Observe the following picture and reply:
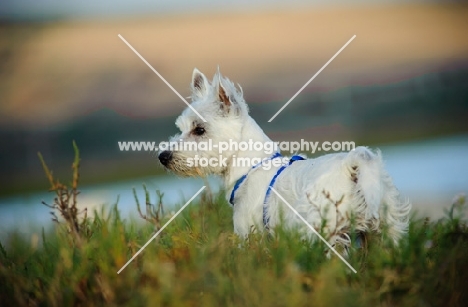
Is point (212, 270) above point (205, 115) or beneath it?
beneath

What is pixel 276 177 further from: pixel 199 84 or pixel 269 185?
pixel 199 84

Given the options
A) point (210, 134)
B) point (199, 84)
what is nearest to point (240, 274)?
point (210, 134)

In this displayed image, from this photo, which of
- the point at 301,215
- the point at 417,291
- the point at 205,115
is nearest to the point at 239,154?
the point at 205,115

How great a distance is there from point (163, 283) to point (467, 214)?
3.02 m

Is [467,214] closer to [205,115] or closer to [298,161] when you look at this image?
[298,161]

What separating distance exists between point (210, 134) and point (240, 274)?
204cm

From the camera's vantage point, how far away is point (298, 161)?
505cm

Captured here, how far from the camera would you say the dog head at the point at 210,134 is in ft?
17.5

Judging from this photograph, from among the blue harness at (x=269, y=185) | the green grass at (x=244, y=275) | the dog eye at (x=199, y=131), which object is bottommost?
the green grass at (x=244, y=275)

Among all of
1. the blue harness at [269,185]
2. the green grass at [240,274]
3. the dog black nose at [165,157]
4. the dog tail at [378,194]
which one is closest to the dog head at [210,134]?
the dog black nose at [165,157]

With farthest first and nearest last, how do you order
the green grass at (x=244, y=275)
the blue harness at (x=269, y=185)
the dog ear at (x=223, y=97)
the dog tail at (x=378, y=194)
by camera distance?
the dog ear at (x=223, y=97), the blue harness at (x=269, y=185), the dog tail at (x=378, y=194), the green grass at (x=244, y=275)

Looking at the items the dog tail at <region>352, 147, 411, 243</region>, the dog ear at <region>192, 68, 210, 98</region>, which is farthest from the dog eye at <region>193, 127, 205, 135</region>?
the dog tail at <region>352, 147, 411, 243</region>

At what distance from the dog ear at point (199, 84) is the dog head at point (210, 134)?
0.28 metres

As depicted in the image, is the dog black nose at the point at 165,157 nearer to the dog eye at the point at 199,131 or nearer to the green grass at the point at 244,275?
the dog eye at the point at 199,131
